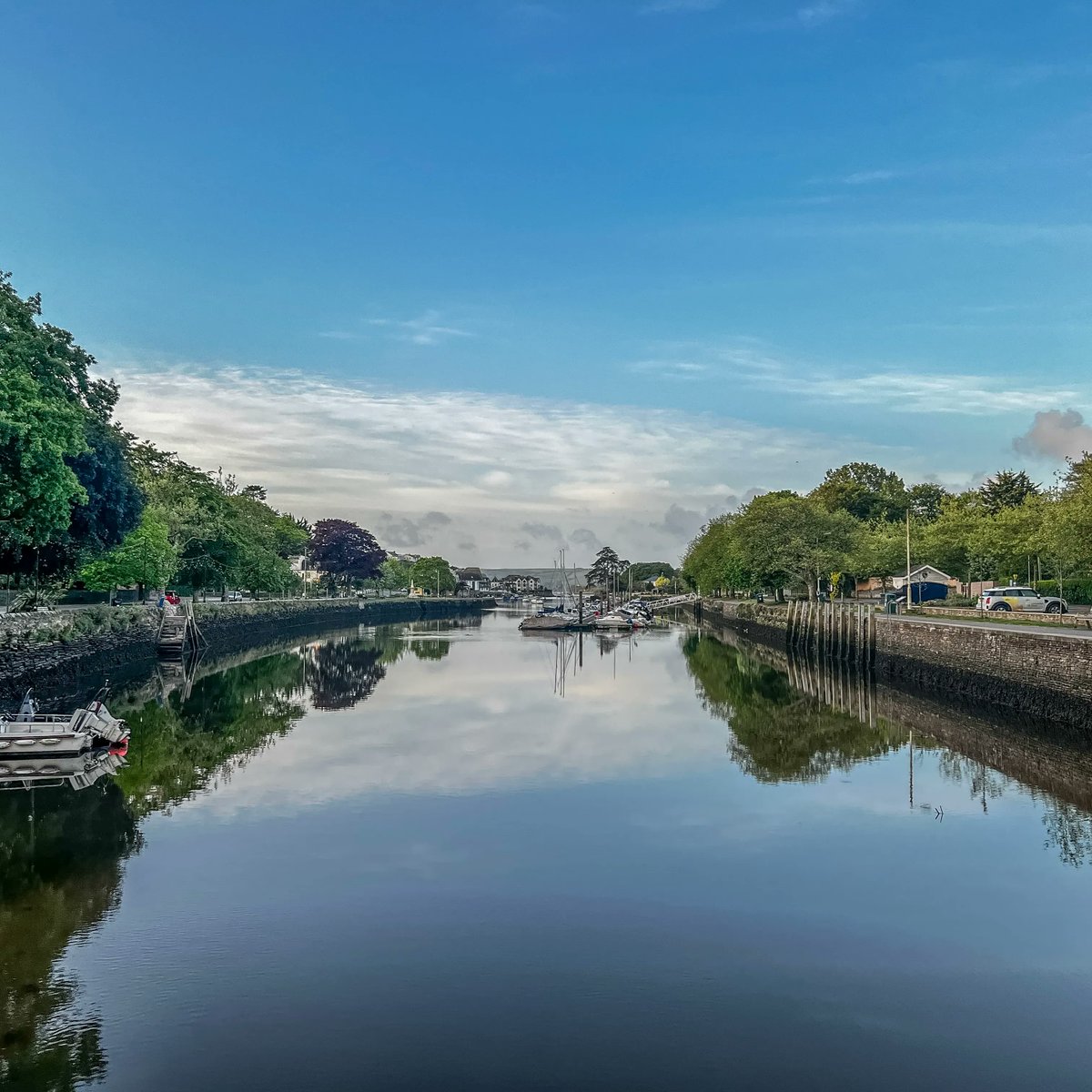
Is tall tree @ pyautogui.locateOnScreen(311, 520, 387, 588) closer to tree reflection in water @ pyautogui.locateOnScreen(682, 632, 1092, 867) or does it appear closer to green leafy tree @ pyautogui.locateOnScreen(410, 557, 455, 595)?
green leafy tree @ pyautogui.locateOnScreen(410, 557, 455, 595)

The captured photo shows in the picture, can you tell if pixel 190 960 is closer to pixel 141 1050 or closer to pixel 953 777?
pixel 141 1050

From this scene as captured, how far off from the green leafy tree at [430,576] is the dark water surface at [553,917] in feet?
509

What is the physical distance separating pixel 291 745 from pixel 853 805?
14.0m

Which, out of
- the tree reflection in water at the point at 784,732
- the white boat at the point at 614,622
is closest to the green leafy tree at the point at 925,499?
the white boat at the point at 614,622

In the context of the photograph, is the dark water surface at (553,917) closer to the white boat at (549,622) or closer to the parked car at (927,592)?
the parked car at (927,592)

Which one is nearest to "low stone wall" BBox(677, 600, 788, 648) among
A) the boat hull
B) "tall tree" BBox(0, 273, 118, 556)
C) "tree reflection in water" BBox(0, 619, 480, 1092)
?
"tree reflection in water" BBox(0, 619, 480, 1092)

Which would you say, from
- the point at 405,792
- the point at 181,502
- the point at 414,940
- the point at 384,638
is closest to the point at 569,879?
the point at 414,940

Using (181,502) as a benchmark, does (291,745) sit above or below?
below

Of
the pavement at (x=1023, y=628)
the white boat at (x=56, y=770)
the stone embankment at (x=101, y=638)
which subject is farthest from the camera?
the stone embankment at (x=101, y=638)

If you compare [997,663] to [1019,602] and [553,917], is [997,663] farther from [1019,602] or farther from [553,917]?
[553,917]

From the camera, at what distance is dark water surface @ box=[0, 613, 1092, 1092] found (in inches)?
359

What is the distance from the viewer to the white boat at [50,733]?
71.6 feet

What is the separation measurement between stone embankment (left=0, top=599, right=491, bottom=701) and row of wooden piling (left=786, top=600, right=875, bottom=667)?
108 ft

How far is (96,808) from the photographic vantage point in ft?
60.6
